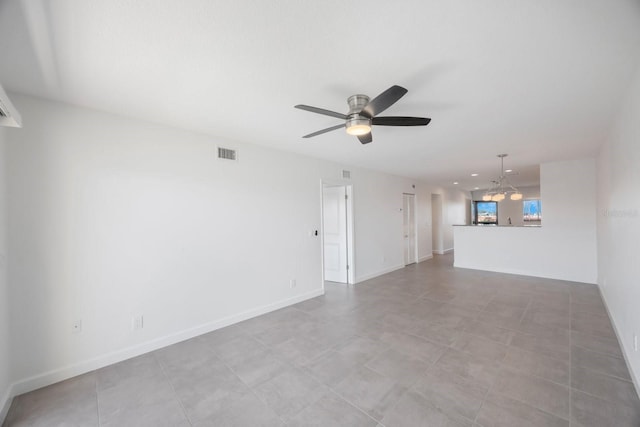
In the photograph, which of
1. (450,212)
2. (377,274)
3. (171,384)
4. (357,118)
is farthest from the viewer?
(450,212)

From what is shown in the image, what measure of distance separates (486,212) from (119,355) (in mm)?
13581

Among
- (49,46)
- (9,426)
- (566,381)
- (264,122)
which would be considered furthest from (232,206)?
(566,381)

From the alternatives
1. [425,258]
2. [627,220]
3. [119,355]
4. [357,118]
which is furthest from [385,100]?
[425,258]

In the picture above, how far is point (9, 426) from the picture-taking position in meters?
1.83

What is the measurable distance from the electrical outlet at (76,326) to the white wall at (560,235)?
7.70 metres

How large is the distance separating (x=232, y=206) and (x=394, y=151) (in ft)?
8.91

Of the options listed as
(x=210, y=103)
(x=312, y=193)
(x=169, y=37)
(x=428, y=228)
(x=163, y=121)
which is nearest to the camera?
(x=169, y=37)

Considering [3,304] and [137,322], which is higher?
[3,304]

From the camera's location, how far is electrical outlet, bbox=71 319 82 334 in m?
2.39

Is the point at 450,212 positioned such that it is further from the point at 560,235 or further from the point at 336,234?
the point at 336,234

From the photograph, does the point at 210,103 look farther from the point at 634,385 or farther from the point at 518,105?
the point at 634,385

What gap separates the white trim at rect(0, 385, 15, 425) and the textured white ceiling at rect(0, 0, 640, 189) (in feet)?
7.96

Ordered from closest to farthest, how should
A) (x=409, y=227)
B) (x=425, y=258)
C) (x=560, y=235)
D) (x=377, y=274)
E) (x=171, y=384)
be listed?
1. (x=171, y=384)
2. (x=560, y=235)
3. (x=377, y=274)
4. (x=409, y=227)
5. (x=425, y=258)

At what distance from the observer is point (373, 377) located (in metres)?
2.28
